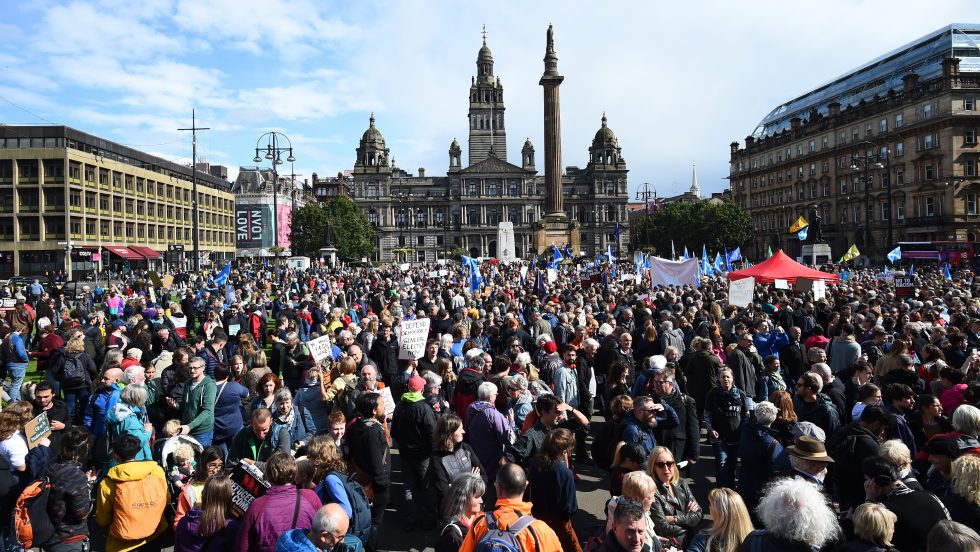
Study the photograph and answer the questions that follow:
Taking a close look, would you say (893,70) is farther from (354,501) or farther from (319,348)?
(354,501)

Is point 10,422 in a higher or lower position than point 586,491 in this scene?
higher

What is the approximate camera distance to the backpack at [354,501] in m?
4.85

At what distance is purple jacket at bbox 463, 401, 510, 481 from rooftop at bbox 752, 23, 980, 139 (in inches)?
2385

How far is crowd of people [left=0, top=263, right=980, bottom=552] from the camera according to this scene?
414 centimetres

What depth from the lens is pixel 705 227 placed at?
7750 centimetres

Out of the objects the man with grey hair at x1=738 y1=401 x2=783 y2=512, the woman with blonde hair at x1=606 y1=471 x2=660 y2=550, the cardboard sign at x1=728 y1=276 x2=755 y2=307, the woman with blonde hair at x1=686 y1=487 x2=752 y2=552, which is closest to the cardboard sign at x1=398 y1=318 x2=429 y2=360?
the man with grey hair at x1=738 y1=401 x2=783 y2=512

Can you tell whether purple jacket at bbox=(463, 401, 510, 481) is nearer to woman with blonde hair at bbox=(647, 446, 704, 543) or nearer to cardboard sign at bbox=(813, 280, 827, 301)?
woman with blonde hair at bbox=(647, 446, 704, 543)

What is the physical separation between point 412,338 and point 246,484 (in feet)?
16.2

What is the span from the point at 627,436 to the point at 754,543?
95.3 inches

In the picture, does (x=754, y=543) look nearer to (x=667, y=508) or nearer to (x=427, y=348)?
(x=667, y=508)

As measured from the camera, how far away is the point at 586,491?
8031 millimetres

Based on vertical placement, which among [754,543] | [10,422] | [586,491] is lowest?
[586,491]

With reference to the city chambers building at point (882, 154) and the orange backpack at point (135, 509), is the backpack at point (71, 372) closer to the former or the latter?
the orange backpack at point (135, 509)

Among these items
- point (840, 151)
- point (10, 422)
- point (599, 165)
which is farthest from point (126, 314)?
point (599, 165)
